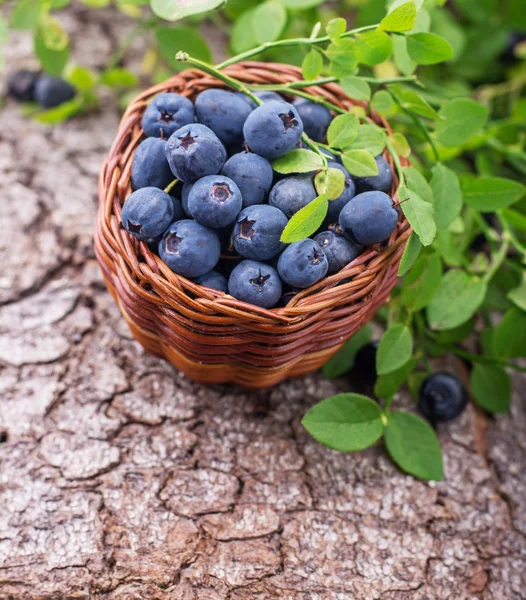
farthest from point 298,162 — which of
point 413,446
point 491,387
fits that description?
point 491,387

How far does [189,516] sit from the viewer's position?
1.22 meters

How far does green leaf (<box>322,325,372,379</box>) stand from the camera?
1403 millimetres

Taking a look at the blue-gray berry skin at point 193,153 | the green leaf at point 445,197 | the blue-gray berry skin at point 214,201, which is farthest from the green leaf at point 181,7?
the green leaf at point 445,197

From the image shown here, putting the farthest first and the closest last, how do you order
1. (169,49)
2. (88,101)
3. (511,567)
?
(88,101) < (169,49) < (511,567)

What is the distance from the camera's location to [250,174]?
1.06 m

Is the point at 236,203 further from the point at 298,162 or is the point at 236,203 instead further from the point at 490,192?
the point at 490,192

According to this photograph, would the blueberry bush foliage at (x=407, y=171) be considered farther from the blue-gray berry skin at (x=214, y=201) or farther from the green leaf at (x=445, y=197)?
the blue-gray berry skin at (x=214, y=201)

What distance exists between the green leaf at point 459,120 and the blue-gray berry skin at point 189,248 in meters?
0.61

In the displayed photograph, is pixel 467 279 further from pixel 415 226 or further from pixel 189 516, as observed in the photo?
pixel 189 516

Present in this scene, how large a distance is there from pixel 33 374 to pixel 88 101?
3.21 feet

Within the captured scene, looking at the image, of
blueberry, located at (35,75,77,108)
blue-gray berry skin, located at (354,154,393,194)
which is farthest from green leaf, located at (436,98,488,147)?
blueberry, located at (35,75,77,108)

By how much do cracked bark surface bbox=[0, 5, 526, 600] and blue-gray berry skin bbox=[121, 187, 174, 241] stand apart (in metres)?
0.48

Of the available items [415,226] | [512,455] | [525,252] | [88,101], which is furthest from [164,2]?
[512,455]

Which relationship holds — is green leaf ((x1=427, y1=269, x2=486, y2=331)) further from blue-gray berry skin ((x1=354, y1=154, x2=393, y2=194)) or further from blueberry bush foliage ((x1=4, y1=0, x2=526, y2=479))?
blue-gray berry skin ((x1=354, y1=154, x2=393, y2=194))
